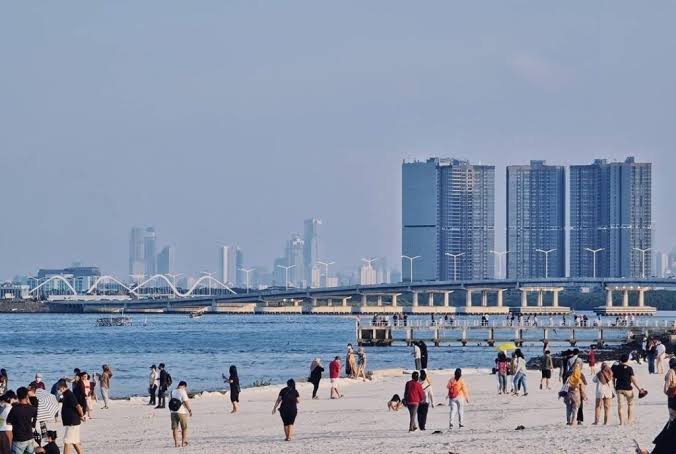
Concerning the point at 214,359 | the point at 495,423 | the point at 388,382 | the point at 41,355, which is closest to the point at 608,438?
the point at 495,423

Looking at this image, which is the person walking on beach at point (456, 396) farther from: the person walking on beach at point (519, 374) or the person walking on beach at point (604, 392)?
the person walking on beach at point (519, 374)

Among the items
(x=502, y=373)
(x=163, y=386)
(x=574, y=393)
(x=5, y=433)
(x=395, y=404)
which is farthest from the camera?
(x=502, y=373)

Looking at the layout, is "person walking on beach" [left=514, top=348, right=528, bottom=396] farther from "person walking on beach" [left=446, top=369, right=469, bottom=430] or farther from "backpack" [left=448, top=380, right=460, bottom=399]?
"backpack" [left=448, top=380, right=460, bottom=399]

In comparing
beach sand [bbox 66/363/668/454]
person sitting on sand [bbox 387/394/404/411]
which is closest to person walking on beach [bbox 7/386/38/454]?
beach sand [bbox 66/363/668/454]

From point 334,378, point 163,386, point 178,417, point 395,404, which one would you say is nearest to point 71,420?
point 178,417

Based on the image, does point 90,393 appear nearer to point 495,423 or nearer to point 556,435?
point 495,423

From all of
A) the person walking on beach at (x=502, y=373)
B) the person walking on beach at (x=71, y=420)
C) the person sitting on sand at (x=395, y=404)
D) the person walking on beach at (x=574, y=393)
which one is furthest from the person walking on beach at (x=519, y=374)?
the person walking on beach at (x=71, y=420)

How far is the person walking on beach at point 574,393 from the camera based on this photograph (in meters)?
29.0

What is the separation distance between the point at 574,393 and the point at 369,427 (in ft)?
15.4

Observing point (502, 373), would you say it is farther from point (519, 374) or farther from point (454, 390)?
point (454, 390)

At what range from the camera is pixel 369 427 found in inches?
1237

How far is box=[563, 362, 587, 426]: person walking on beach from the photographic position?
1140 inches

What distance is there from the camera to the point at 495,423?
31.4 metres

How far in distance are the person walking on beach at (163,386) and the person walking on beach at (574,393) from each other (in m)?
13.9
